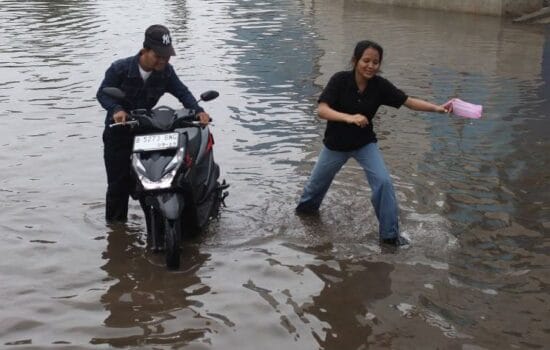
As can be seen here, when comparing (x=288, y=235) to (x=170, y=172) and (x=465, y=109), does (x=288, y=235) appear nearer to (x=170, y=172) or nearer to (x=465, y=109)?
(x=170, y=172)

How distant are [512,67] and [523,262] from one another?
958 cm

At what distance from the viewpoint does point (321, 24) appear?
72.0 feet

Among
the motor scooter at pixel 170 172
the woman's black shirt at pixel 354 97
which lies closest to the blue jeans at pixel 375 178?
the woman's black shirt at pixel 354 97

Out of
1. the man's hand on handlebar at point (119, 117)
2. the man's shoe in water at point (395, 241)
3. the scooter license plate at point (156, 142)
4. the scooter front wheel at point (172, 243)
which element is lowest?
the man's shoe in water at point (395, 241)

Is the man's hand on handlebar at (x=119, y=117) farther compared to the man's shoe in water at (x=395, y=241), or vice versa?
the man's shoe in water at (x=395, y=241)

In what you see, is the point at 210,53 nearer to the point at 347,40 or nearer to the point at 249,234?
the point at 347,40

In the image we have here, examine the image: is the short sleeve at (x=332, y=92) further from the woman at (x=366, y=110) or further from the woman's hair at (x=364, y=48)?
the woman's hair at (x=364, y=48)

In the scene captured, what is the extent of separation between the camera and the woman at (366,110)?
540 cm

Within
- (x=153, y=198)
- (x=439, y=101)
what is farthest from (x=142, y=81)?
(x=439, y=101)

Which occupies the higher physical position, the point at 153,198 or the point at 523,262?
the point at 153,198

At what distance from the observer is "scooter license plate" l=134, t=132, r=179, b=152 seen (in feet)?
17.2

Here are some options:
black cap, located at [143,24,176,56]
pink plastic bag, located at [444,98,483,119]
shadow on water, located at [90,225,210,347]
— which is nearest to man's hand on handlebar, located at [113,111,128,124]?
black cap, located at [143,24,176,56]

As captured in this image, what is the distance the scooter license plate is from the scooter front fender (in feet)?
1.18

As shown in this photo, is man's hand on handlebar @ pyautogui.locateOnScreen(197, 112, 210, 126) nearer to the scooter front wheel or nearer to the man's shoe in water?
the scooter front wheel
